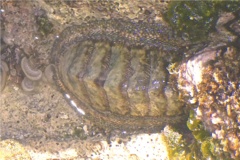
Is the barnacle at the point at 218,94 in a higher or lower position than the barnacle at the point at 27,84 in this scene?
lower

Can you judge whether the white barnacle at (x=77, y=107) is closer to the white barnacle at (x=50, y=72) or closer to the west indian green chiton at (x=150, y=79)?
the west indian green chiton at (x=150, y=79)

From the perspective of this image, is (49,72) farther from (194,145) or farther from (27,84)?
(194,145)

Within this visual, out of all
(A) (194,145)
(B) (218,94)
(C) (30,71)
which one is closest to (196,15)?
(B) (218,94)

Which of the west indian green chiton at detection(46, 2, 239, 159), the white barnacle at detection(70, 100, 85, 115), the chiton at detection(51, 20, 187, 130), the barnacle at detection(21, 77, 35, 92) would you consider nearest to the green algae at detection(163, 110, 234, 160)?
the west indian green chiton at detection(46, 2, 239, 159)

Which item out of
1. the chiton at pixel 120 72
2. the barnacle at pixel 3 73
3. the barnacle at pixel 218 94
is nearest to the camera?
the barnacle at pixel 218 94

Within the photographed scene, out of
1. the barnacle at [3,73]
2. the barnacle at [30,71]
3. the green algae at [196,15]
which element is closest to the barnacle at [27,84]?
the barnacle at [30,71]

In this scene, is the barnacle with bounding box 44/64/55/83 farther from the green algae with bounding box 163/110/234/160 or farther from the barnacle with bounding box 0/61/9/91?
the green algae with bounding box 163/110/234/160

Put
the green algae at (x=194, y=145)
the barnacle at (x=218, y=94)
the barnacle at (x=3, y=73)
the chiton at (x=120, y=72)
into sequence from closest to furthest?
1. the barnacle at (x=218, y=94)
2. the green algae at (x=194, y=145)
3. the chiton at (x=120, y=72)
4. the barnacle at (x=3, y=73)

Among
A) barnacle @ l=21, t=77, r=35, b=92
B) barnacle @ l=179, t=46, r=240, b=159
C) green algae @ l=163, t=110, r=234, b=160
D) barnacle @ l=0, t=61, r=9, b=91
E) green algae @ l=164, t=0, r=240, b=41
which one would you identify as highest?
green algae @ l=164, t=0, r=240, b=41
